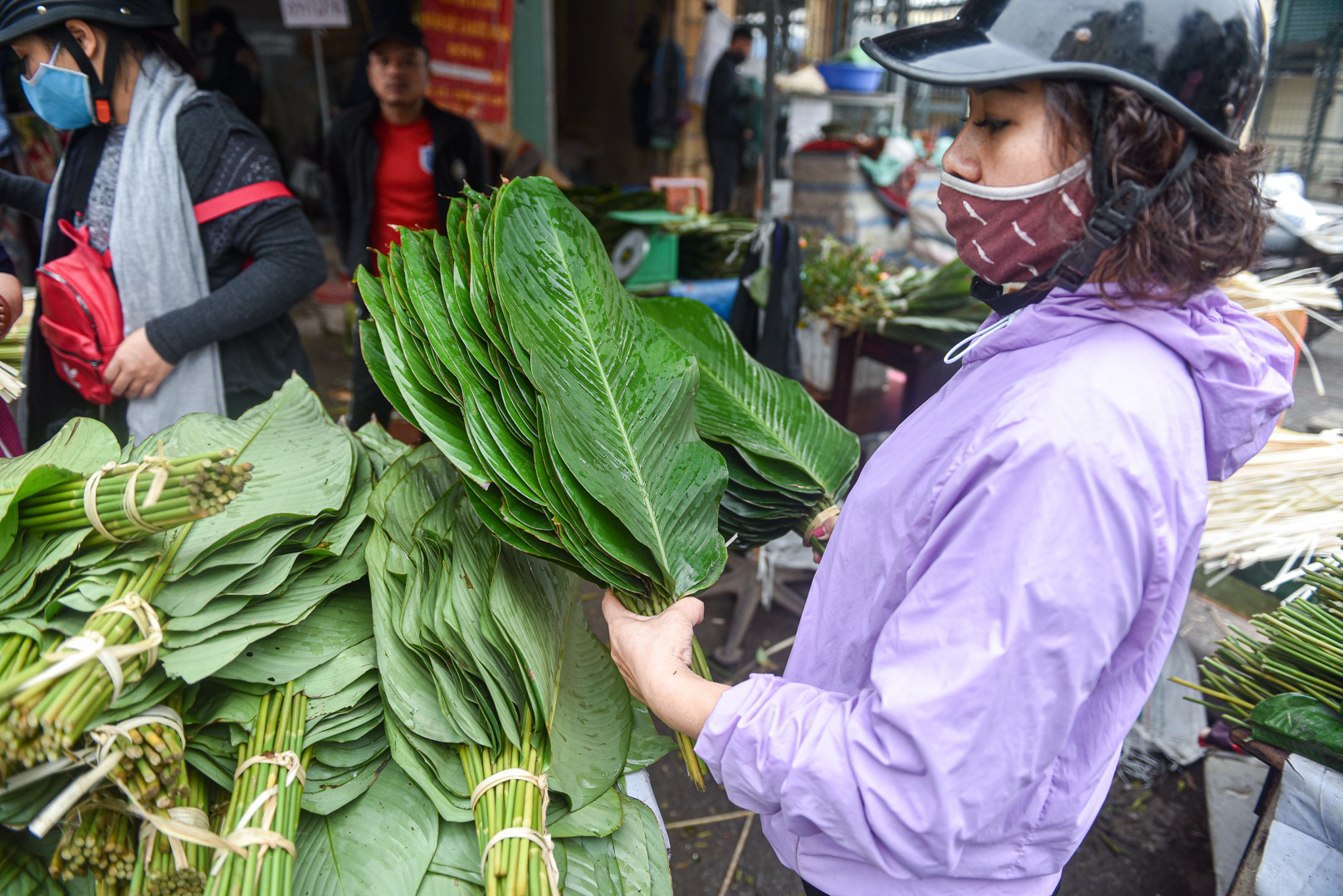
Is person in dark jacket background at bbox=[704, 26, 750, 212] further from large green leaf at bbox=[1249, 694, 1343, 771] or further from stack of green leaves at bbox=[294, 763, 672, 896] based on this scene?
stack of green leaves at bbox=[294, 763, 672, 896]

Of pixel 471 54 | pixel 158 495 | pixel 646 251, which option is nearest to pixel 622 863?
pixel 158 495

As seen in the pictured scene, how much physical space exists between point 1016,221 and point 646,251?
130 inches

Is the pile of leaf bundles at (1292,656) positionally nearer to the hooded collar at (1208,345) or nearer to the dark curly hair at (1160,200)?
the hooded collar at (1208,345)

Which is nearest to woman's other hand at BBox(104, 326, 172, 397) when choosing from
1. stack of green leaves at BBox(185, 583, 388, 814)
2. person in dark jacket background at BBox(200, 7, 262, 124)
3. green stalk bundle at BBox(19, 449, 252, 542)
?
green stalk bundle at BBox(19, 449, 252, 542)

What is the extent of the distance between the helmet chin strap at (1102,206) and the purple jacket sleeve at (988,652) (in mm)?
234

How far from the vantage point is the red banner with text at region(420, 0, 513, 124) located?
5777mm

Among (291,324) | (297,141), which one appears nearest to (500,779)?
(291,324)

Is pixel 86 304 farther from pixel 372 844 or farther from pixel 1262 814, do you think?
pixel 1262 814

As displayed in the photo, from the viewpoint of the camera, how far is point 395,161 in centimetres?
369

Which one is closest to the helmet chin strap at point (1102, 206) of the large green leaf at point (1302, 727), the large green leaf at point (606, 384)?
the large green leaf at point (606, 384)

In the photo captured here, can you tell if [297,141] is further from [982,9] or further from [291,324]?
[982,9]

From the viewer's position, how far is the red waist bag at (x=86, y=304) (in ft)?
6.32

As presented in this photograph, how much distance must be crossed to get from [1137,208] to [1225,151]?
0.16 meters

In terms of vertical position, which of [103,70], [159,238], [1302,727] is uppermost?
[103,70]
